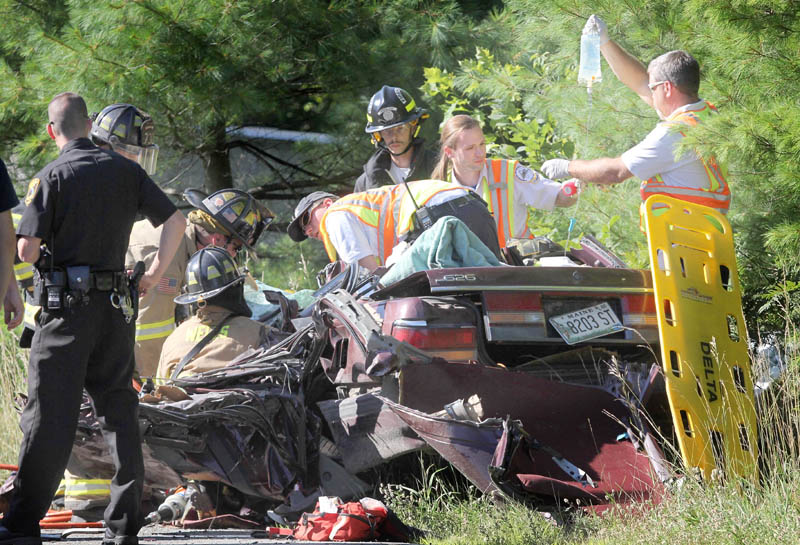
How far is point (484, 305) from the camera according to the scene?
5.77 metres

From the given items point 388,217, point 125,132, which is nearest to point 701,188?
point 388,217

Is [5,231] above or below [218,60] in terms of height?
below

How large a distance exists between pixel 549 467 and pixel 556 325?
79cm

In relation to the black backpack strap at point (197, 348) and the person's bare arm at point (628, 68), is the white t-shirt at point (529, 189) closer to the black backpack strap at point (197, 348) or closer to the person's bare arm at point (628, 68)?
the person's bare arm at point (628, 68)

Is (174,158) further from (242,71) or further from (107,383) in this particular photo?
(107,383)

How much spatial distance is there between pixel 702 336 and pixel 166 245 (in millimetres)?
2809

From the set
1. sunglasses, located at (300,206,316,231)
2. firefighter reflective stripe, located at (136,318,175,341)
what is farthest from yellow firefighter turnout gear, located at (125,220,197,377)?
sunglasses, located at (300,206,316,231)

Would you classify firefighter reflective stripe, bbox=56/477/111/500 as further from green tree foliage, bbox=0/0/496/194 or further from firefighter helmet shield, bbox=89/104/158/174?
green tree foliage, bbox=0/0/496/194

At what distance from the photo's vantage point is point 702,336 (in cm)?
581

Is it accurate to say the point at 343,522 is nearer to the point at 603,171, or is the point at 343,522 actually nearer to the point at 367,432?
the point at 367,432

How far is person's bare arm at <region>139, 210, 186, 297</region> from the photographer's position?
17.9 feet

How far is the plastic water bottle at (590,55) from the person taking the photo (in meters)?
6.98

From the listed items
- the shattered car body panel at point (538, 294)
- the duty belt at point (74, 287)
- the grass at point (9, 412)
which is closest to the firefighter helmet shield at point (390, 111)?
the shattered car body panel at point (538, 294)

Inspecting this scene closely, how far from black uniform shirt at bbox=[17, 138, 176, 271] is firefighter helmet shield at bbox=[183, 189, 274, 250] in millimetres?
2973
